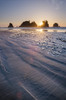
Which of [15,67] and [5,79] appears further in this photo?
[15,67]

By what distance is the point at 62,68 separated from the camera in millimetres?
2922

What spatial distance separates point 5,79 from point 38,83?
2.79ft

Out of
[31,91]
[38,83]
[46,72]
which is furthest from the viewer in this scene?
[46,72]

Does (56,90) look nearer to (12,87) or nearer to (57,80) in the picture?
(57,80)

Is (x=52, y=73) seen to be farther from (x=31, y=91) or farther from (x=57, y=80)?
(x=31, y=91)

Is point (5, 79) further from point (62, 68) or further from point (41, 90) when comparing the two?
point (62, 68)

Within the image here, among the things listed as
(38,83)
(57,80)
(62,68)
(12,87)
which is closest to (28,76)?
(38,83)

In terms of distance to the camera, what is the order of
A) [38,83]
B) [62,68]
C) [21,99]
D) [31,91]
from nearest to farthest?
[21,99], [31,91], [38,83], [62,68]

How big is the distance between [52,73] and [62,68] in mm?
508

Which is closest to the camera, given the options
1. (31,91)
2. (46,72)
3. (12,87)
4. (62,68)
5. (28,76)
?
(31,91)

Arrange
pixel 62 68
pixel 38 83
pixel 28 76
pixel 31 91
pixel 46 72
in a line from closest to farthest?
pixel 31 91 < pixel 38 83 < pixel 28 76 < pixel 46 72 < pixel 62 68

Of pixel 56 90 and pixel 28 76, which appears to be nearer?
pixel 56 90

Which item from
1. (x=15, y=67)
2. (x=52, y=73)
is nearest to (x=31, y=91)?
(x=52, y=73)

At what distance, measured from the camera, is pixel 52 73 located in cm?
261
